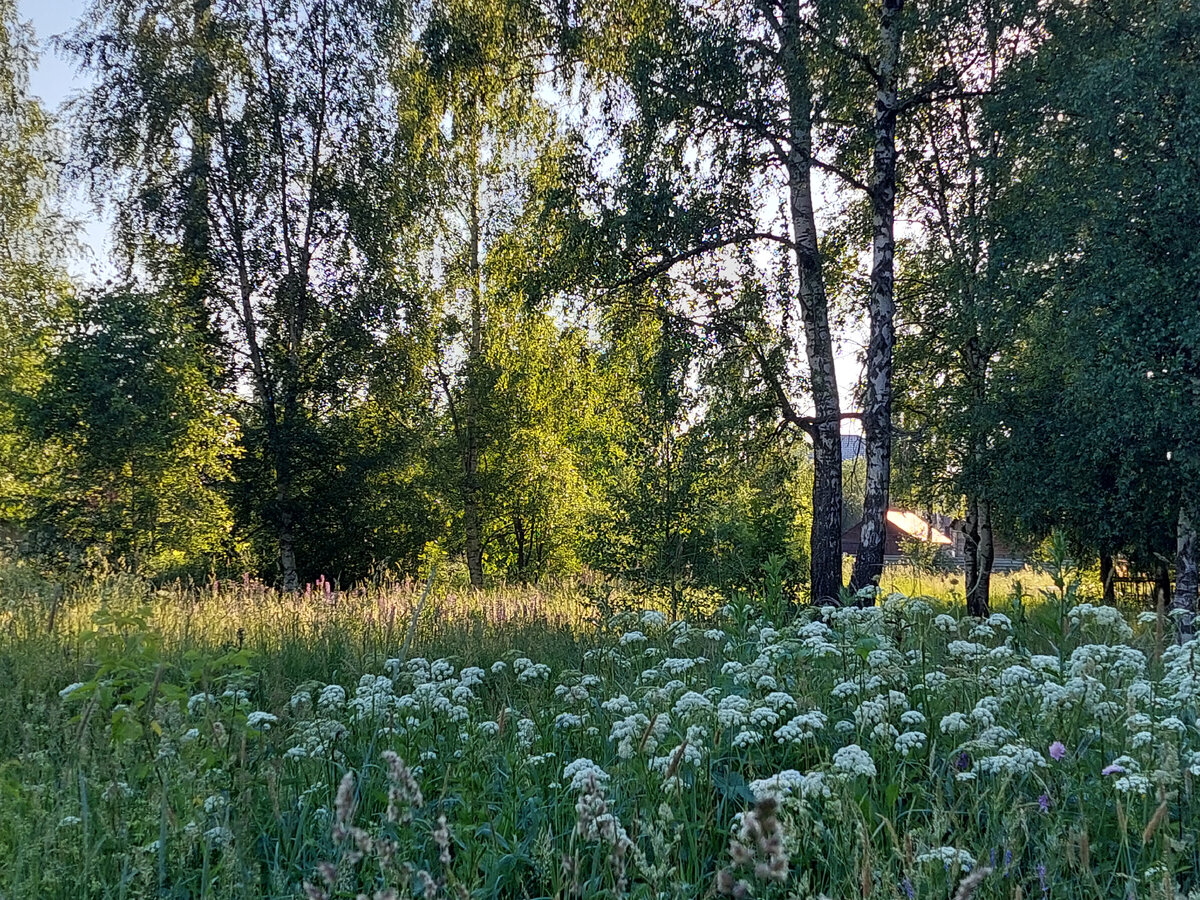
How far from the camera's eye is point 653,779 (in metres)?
2.52

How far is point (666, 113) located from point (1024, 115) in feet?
17.1

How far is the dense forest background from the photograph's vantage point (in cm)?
969

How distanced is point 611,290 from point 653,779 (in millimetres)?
8615

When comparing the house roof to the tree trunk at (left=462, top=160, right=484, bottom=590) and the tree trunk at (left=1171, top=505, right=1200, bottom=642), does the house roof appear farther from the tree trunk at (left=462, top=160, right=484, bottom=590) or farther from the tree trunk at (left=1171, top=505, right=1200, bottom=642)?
the tree trunk at (left=462, top=160, right=484, bottom=590)

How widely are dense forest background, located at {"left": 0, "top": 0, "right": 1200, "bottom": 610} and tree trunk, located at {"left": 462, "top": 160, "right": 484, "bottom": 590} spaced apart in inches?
4.1

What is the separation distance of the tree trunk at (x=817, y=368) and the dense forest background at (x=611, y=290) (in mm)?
51

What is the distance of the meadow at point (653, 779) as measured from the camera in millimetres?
1914

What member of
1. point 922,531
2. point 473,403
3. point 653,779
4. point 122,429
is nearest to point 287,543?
point 122,429

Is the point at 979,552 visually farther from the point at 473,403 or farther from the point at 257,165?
the point at 257,165

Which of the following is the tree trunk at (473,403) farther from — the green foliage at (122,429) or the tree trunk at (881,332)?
the tree trunk at (881,332)

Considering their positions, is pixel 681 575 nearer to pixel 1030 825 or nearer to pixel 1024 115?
pixel 1030 825

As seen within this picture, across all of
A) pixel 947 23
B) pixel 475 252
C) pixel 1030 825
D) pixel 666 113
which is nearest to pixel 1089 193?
pixel 947 23

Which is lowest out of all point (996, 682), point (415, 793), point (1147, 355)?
point (996, 682)

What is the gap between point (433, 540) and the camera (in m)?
21.0
